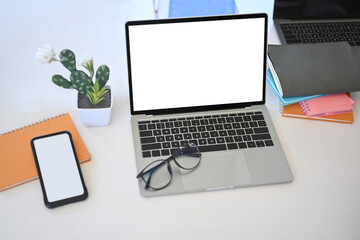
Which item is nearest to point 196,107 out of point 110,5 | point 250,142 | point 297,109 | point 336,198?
point 250,142

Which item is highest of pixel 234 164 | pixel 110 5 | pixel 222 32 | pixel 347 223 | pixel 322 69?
pixel 110 5

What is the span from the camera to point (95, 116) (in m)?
1.17

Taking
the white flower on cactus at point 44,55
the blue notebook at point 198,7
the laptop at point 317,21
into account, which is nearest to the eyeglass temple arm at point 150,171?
the white flower on cactus at point 44,55

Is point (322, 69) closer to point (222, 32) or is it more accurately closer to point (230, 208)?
point (222, 32)

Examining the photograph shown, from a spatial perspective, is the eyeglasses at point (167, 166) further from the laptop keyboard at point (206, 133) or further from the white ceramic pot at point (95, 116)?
the white ceramic pot at point (95, 116)

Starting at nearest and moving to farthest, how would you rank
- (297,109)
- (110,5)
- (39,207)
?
(39,207), (297,109), (110,5)

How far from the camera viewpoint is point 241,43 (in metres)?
1.19

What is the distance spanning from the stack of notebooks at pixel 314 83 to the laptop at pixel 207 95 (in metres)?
0.09

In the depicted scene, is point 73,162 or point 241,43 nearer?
point 73,162

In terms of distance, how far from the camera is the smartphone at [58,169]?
1.02 meters

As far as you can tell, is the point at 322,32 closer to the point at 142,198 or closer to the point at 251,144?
the point at 251,144

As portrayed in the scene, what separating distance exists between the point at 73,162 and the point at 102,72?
250 millimetres

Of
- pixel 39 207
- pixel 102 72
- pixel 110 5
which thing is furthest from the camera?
pixel 110 5

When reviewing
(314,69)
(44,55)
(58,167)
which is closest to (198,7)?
(314,69)
